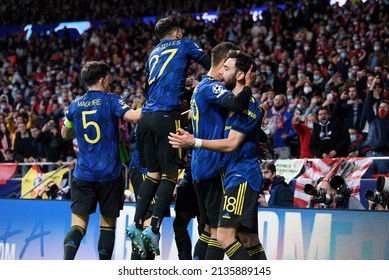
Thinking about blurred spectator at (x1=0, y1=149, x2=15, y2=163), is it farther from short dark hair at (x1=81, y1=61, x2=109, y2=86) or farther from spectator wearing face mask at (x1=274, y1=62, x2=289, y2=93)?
short dark hair at (x1=81, y1=61, x2=109, y2=86)

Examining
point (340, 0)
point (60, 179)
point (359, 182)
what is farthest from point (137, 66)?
point (359, 182)

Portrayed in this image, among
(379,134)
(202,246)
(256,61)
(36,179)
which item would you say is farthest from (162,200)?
(256,61)

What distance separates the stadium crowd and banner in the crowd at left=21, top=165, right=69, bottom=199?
919mm

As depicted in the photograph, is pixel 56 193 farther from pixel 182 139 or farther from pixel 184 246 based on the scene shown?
pixel 182 139

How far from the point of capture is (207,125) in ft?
24.0

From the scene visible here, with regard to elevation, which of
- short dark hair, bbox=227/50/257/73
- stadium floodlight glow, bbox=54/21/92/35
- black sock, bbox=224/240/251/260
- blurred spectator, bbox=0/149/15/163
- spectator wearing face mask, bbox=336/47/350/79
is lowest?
blurred spectator, bbox=0/149/15/163

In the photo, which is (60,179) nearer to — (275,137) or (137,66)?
(275,137)

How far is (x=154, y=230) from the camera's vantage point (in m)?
7.68

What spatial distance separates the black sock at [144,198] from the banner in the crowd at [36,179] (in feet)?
25.6

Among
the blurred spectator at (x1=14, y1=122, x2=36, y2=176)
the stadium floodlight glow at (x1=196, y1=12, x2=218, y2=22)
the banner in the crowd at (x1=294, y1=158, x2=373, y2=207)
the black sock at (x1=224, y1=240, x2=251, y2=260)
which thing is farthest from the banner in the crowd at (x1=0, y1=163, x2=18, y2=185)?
the black sock at (x1=224, y1=240, x2=251, y2=260)

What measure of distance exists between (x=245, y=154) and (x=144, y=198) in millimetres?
1316

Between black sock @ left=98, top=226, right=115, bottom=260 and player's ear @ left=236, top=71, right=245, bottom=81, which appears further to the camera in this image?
black sock @ left=98, top=226, right=115, bottom=260

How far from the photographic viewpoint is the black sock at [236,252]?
22.6 feet

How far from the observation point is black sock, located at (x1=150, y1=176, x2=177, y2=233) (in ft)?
25.3
